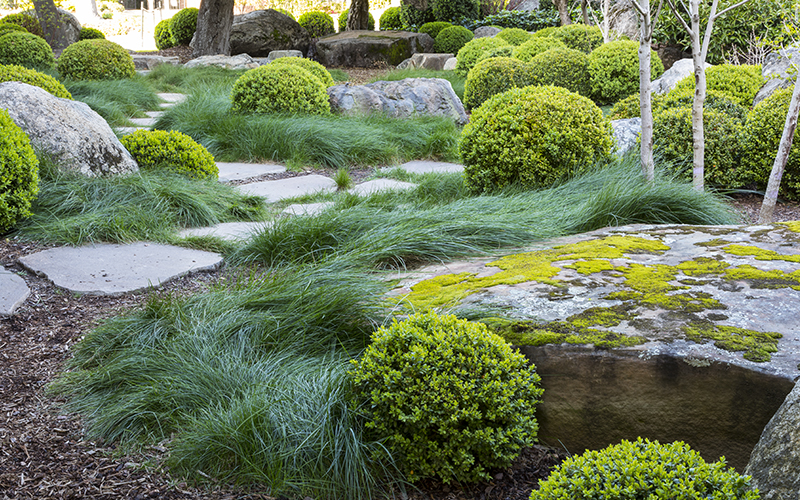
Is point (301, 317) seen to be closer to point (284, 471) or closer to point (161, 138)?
point (284, 471)

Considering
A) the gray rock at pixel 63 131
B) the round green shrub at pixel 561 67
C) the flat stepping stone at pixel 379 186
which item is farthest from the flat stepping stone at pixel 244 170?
the round green shrub at pixel 561 67

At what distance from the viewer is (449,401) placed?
1885 millimetres

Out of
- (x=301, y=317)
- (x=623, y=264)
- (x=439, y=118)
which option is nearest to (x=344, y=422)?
(x=301, y=317)

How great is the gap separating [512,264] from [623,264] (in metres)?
0.50

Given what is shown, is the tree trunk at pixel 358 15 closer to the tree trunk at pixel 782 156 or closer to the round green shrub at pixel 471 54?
the round green shrub at pixel 471 54

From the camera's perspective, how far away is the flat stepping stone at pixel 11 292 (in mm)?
2979

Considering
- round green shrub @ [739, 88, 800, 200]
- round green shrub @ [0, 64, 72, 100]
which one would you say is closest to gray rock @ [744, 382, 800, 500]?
round green shrub @ [739, 88, 800, 200]

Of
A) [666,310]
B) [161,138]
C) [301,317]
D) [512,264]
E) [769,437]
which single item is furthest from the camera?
[161,138]

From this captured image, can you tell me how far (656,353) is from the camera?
192 centimetres

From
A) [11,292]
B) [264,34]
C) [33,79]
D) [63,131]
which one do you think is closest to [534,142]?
[11,292]

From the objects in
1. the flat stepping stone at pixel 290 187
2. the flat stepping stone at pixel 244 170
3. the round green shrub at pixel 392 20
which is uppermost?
the round green shrub at pixel 392 20

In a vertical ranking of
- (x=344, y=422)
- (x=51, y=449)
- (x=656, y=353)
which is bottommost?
(x=51, y=449)

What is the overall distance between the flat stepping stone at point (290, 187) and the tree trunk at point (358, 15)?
17.6m

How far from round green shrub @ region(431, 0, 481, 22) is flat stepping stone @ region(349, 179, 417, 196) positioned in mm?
17709
